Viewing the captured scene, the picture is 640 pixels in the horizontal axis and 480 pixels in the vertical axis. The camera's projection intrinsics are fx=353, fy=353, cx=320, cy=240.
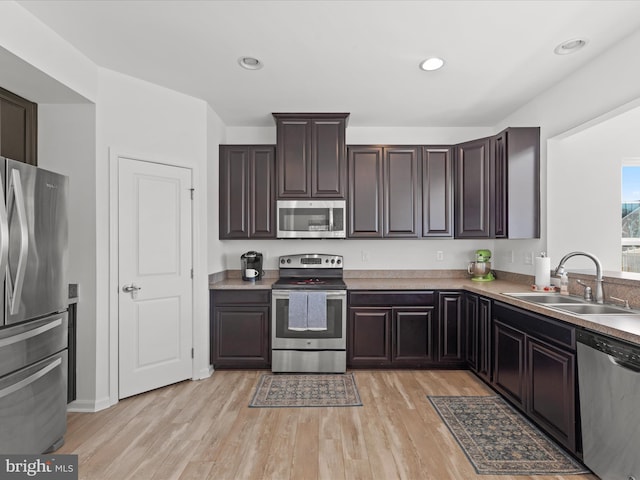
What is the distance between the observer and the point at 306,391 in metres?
3.04

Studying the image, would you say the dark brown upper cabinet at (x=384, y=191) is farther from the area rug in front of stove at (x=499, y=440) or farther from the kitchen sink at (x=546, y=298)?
the area rug in front of stove at (x=499, y=440)

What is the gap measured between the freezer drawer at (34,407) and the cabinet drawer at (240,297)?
1.40 meters

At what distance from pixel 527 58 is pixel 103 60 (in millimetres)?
3141

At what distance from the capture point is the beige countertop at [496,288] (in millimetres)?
1788

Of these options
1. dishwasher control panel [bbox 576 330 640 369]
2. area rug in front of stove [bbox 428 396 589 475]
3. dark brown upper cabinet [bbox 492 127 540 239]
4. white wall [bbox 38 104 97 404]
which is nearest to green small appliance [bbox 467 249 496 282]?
dark brown upper cabinet [bbox 492 127 540 239]

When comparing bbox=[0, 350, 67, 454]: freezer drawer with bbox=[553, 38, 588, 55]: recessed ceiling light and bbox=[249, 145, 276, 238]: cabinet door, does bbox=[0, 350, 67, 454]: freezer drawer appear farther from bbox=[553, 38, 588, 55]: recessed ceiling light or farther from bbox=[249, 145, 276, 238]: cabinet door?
bbox=[553, 38, 588, 55]: recessed ceiling light

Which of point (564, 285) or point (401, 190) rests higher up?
point (401, 190)

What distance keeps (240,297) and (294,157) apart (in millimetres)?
1524

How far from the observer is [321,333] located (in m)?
3.44

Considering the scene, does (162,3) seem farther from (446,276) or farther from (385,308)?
(446,276)

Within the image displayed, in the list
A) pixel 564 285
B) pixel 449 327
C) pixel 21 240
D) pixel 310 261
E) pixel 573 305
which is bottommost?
pixel 449 327

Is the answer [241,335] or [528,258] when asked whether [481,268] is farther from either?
[241,335]

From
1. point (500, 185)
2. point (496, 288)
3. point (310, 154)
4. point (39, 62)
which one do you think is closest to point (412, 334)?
point (496, 288)

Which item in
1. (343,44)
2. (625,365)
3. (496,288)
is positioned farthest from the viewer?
(496,288)
